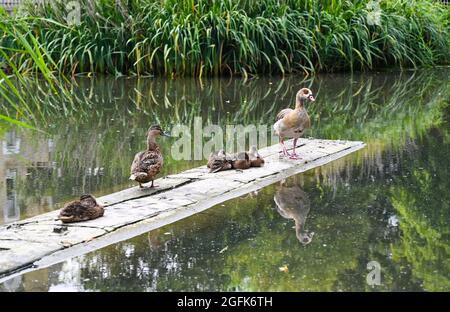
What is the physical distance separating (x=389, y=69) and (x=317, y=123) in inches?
295

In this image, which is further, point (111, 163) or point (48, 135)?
point (48, 135)

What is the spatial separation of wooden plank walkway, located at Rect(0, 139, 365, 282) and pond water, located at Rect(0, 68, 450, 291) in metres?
0.16

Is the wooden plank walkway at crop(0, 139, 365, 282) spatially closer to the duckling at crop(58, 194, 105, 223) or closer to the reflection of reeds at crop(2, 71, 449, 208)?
the duckling at crop(58, 194, 105, 223)

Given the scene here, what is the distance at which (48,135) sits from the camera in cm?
1080

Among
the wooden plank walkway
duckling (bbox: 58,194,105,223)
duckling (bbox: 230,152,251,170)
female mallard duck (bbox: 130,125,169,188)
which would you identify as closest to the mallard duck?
the wooden plank walkway

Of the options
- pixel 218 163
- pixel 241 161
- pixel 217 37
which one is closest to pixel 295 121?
pixel 241 161

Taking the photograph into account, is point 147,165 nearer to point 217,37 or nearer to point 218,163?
point 218,163

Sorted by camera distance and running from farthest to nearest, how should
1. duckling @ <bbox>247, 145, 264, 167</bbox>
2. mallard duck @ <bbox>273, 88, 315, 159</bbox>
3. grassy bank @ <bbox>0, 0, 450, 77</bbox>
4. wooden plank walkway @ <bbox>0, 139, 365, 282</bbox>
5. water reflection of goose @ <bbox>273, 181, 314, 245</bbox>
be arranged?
grassy bank @ <bbox>0, 0, 450, 77</bbox>, mallard duck @ <bbox>273, 88, 315, 159</bbox>, duckling @ <bbox>247, 145, 264, 167</bbox>, water reflection of goose @ <bbox>273, 181, 314, 245</bbox>, wooden plank walkway @ <bbox>0, 139, 365, 282</bbox>

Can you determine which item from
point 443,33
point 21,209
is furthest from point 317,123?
point 443,33

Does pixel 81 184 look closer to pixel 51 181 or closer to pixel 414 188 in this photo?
pixel 51 181

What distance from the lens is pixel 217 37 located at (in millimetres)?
16797

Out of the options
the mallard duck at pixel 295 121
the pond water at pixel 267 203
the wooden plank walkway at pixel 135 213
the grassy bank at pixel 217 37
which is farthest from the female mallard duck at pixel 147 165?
the grassy bank at pixel 217 37

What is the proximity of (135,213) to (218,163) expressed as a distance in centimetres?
181

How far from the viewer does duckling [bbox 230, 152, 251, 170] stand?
856cm
